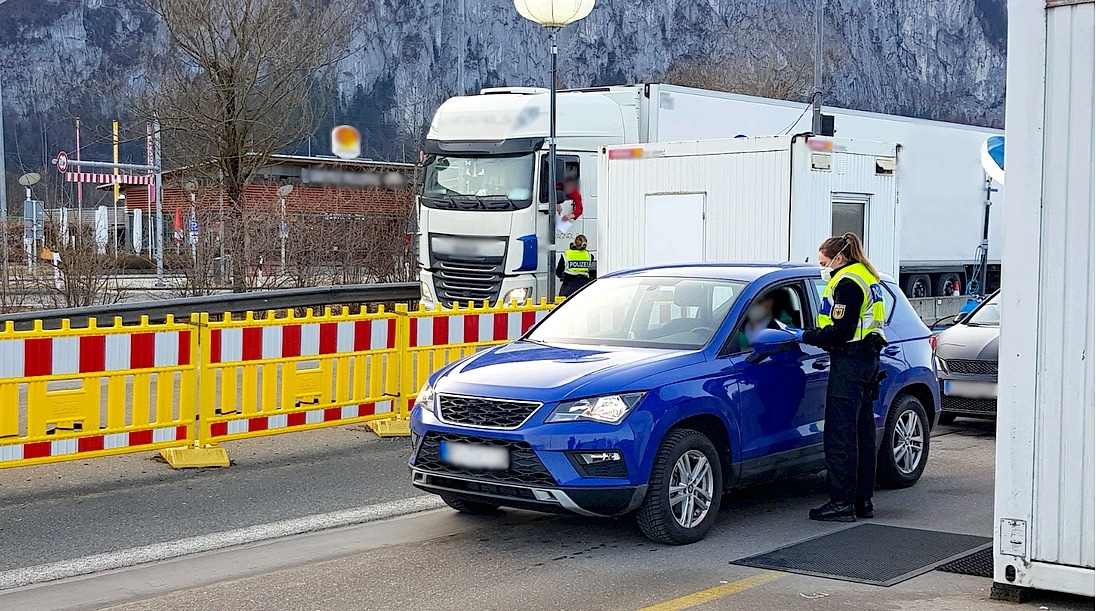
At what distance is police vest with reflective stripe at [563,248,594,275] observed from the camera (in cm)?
1759

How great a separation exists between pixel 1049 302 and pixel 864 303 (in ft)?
6.87

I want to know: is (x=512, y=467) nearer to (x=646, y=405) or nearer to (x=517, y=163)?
(x=646, y=405)

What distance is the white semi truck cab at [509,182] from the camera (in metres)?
18.1

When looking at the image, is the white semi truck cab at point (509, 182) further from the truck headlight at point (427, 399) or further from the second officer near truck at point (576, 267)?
the truck headlight at point (427, 399)

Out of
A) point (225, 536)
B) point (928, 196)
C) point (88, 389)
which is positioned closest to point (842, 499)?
point (225, 536)

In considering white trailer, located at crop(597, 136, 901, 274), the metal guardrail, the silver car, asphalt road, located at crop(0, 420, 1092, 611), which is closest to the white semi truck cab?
the metal guardrail

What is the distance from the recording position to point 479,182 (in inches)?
728

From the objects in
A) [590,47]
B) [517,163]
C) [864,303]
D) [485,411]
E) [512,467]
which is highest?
[590,47]

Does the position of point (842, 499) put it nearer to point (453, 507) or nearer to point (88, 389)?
point (453, 507)

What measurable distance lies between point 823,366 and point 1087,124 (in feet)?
9.97

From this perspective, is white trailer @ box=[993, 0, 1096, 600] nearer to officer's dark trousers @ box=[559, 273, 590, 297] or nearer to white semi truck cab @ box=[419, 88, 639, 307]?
officer's dark trousers @ box=[559, 273, 590, 297]

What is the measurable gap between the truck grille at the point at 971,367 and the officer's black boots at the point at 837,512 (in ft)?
13.8

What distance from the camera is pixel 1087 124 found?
5418 millimetres

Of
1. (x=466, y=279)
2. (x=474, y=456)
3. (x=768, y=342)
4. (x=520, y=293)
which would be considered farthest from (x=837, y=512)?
(x=466, y=279)
